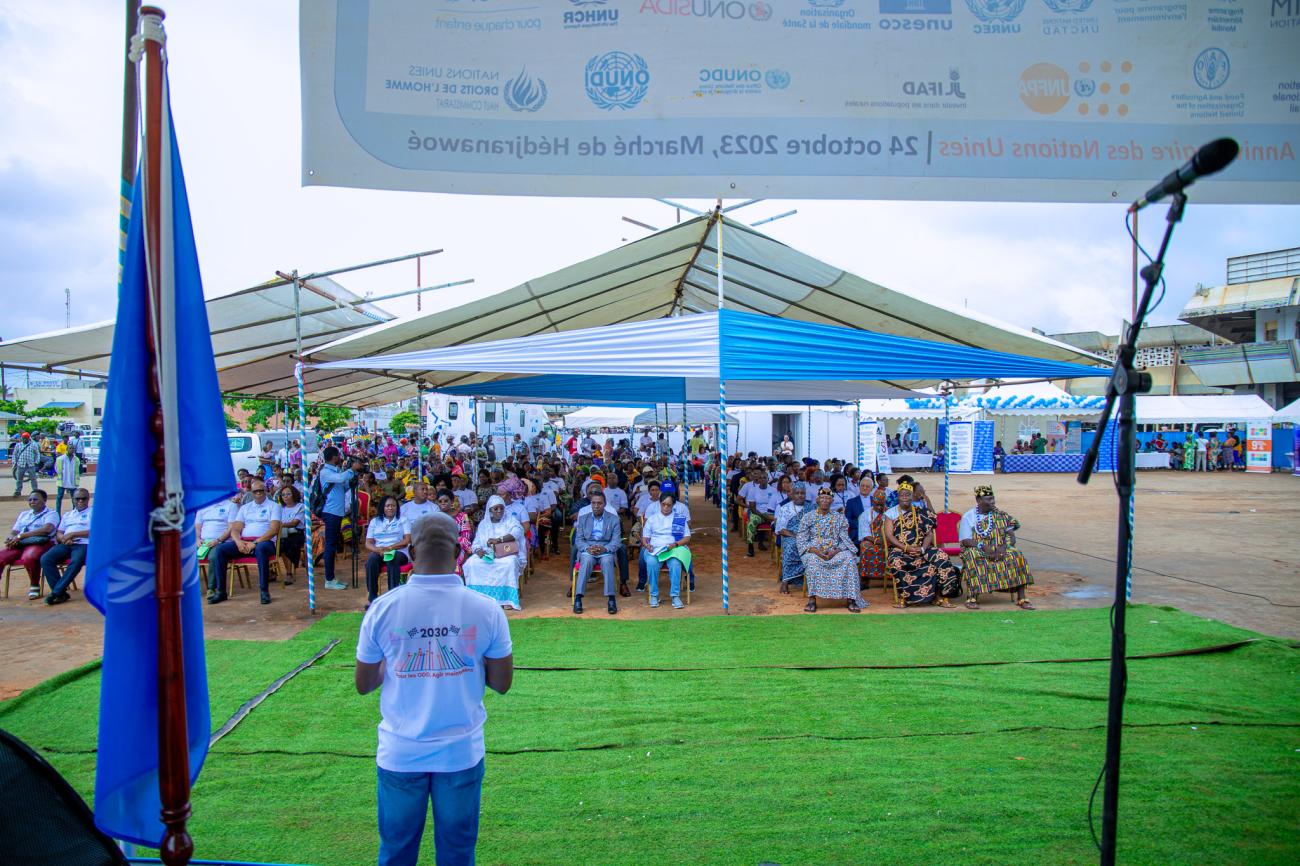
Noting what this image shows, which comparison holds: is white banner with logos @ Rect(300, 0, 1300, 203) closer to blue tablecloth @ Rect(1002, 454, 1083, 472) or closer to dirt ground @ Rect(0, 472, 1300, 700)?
dirt ground @ Rect(0, 472, 1300, 700)

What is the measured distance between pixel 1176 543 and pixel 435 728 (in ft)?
43.7

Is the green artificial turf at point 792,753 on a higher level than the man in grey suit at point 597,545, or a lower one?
lower

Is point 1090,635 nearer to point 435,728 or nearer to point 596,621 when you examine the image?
point 596,621

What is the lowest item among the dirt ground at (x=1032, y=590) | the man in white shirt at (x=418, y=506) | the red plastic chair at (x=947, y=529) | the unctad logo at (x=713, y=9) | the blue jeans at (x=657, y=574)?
the dirt ground at (x=1032, y=590)

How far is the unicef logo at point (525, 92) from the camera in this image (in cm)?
280

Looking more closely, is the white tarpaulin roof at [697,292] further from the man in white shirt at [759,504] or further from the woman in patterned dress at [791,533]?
the man in white shirt at [759,504]

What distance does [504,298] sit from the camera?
8188 millimetres

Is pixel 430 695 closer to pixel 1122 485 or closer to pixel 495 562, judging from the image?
pixel 1122 485

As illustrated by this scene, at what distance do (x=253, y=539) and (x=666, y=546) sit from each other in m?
4.75

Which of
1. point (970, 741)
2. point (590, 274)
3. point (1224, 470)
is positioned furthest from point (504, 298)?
point (1224, 470)

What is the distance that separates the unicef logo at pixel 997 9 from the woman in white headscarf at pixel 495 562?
19.8 feet

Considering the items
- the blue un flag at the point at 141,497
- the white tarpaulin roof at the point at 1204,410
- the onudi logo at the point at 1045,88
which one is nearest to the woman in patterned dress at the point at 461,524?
the blue un flag at the point at 141,497

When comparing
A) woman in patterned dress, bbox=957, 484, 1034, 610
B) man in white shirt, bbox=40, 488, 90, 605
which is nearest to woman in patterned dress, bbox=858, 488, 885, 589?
woman in patterned dress, bbox=957, 484, 1034, 610

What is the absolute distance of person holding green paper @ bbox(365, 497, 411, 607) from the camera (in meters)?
7.70
